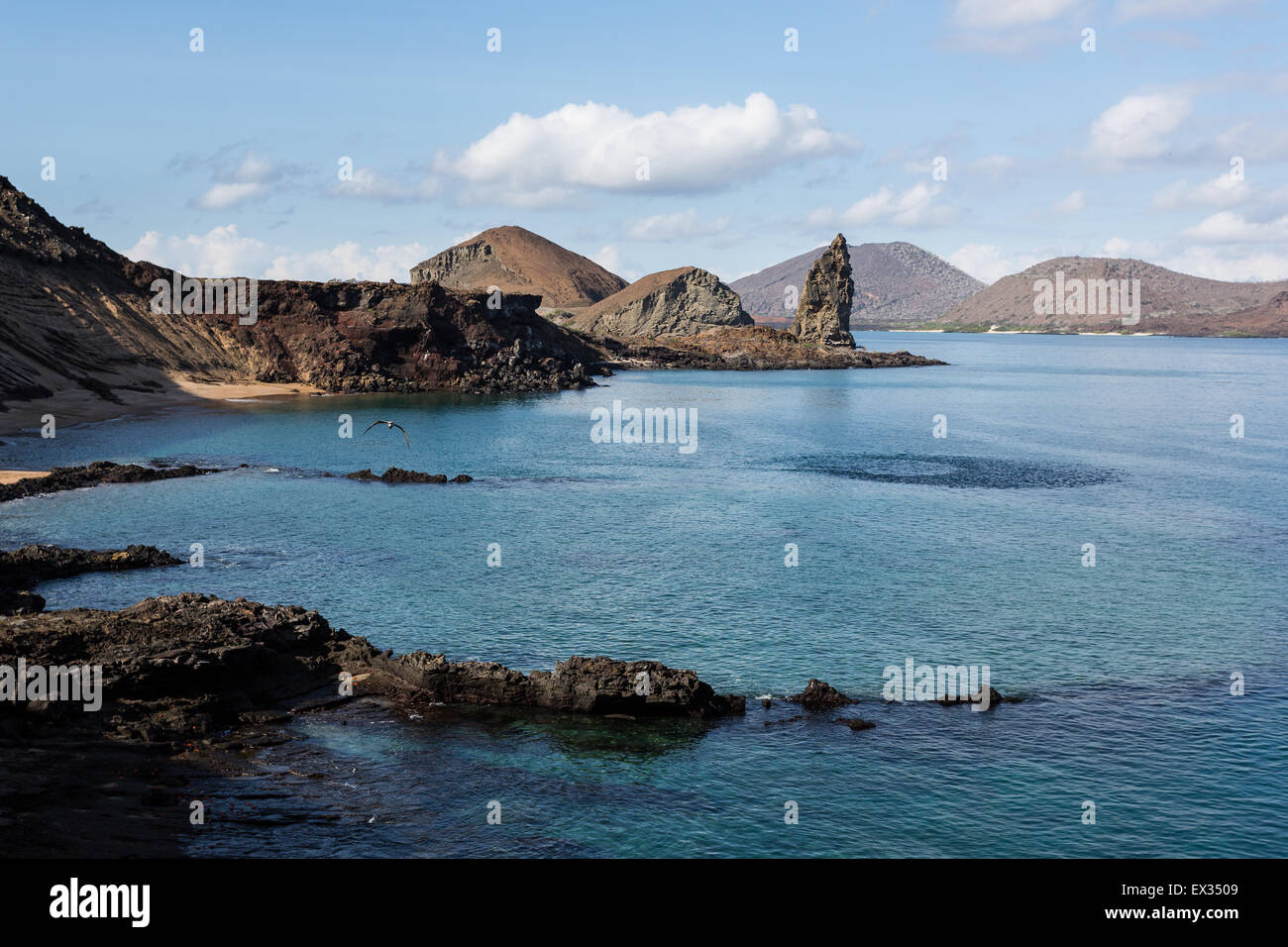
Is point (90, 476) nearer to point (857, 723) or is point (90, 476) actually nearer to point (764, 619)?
point (764, 619)

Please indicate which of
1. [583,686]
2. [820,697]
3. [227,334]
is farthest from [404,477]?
[227,334]

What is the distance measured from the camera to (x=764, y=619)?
36688 millimetres

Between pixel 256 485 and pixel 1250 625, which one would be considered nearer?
pixel 1250 625

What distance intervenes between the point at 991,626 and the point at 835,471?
37746 mm

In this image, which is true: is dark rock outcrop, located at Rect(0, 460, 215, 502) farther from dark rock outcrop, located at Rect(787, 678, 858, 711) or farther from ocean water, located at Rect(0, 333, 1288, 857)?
dark rock outcrop, located at Rect(787, 678, 858, 711)

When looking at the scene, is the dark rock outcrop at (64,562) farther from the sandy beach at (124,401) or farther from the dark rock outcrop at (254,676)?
the sandy beach at (124,401)

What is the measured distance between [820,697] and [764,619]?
8.30 metres

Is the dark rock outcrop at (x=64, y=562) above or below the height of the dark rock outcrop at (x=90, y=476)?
below

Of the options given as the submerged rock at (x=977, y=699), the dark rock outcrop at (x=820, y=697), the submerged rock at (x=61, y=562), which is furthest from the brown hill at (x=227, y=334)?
the submerged rock at (x=977, y=699)

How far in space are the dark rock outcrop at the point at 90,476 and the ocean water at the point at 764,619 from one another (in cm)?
220

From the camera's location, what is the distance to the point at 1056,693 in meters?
30.0

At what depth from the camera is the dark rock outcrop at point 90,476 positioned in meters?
57.4
